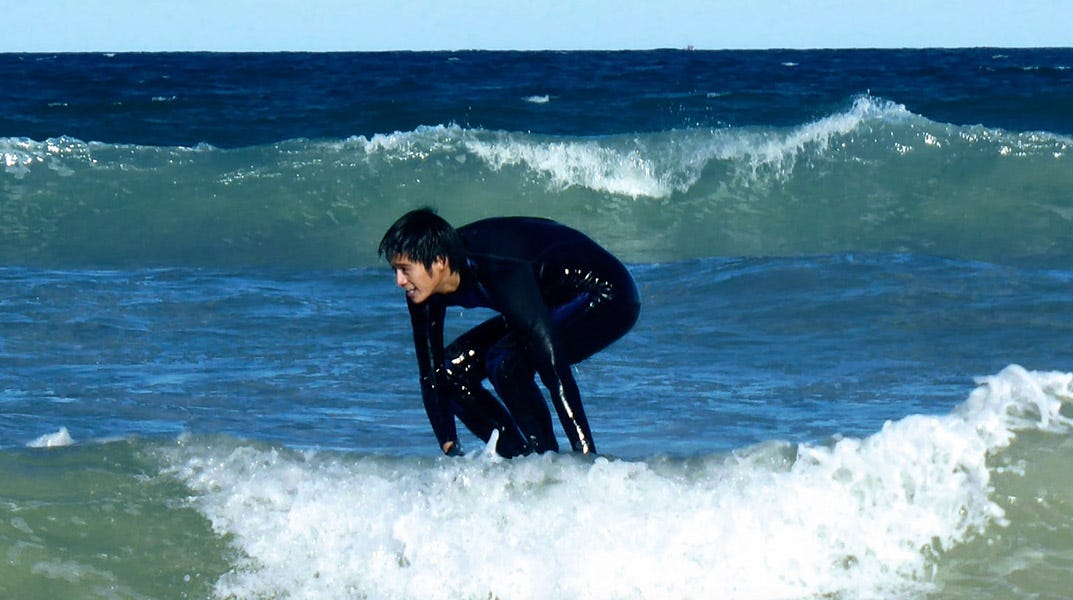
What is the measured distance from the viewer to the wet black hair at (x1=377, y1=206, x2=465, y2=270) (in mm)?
4277

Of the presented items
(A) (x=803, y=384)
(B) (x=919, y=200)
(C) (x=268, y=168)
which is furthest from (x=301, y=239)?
(A) (x=803, y=384)

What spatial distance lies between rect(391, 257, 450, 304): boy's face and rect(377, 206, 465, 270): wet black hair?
16mm

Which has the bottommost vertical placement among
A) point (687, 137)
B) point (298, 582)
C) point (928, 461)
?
point (298, 582)

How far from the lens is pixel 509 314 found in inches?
175

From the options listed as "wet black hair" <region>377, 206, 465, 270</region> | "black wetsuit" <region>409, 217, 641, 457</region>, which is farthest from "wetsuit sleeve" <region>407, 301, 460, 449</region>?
"wet black hair" <region>377, 206, 465, 270</region>

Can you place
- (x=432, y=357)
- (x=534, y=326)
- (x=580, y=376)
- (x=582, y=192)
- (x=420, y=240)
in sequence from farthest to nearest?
(x=582, y=192)
(x=580, y=376)
(x=432, y=357)
(x=534, y=326)
(x=420, y=240)

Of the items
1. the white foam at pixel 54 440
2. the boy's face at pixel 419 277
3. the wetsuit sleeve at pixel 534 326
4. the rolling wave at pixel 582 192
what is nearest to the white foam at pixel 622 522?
the wetsuit sleeve at pixel 534 326

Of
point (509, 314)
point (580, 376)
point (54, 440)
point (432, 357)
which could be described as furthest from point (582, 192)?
point (509, 314)

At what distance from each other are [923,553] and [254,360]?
434 centimetres

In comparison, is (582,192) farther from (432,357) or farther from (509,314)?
(509,314)

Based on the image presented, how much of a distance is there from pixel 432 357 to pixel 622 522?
83 cm

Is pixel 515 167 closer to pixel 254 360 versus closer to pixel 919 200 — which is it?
pixel 919 200

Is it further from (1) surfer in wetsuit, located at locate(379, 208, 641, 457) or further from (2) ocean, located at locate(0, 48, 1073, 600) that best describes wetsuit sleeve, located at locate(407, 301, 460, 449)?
(2) ocean, located at locate(0, 48, 1073, 600)

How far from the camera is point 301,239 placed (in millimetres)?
13461
